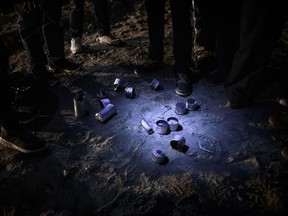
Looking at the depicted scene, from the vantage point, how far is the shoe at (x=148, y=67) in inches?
164

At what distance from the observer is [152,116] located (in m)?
3.39

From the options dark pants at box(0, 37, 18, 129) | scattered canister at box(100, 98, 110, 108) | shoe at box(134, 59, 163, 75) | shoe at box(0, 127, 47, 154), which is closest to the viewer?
dark pants at box(0, 37, 18, 129)

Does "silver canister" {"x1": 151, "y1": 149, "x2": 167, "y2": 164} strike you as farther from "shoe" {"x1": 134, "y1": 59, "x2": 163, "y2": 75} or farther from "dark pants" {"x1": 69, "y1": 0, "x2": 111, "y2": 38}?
"dark pants" {"x1": 69, "y1": 0, "x2": 111, "y2": 38}

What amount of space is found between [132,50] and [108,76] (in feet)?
3.14

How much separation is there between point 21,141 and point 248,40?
9.46 feet

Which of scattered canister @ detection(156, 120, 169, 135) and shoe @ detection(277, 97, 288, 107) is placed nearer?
scattered canister @ detection(156, 120, 169, 135)

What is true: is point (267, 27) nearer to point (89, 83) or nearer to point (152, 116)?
point (152, 116)

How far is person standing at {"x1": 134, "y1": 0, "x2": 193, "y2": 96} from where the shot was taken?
330cm

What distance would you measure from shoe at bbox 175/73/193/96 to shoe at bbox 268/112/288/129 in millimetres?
1157

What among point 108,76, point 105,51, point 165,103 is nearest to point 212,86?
point 165,103

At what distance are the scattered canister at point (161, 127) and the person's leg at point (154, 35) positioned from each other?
1.31 metres

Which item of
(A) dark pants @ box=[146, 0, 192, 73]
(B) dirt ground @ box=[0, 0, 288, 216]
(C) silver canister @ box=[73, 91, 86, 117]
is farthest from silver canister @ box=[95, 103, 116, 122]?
(A) dark pants @ box=[146, 0, 192, 73]

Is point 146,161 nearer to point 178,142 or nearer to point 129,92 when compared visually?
point 178,142

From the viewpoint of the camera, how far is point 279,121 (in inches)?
120
